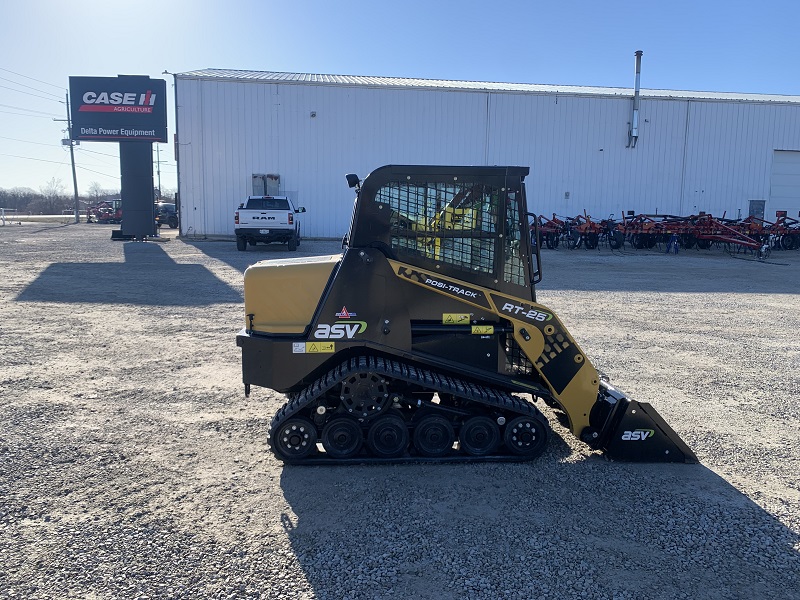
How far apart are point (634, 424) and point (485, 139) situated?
25.1 meters

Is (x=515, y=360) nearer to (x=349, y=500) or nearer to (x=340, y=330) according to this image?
(x=340, y=330)

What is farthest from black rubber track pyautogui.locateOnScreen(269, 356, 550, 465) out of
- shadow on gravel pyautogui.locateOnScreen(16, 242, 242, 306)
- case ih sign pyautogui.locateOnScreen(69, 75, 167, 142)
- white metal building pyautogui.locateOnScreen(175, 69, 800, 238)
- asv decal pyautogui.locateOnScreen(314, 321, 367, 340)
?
case ih sign pyautogui.locateOnScreen(69, 75, 167, 142)

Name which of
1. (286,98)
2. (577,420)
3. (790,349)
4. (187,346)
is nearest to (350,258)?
(577,420)

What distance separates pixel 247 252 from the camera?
70.9 ft

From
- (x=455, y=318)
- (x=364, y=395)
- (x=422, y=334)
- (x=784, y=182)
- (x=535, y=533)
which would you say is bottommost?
(x=535, y=533)

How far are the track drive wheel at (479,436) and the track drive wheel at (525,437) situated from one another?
9 centimetres

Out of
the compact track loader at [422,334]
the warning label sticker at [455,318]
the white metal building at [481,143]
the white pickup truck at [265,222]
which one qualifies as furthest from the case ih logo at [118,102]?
the warning label sticker at [455,318]

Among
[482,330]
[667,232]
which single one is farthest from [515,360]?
[667,232]

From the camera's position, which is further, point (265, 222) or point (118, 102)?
point (118, 102)

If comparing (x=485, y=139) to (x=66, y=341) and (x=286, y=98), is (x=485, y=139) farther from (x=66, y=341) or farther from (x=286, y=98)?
(x=66, y=341)

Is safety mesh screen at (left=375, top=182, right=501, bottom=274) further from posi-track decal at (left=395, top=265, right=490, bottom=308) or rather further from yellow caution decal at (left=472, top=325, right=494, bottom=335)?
yellow caution decal at (left=472, top=325, right=494, bottom=335)

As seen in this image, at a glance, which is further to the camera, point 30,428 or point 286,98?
point 286,98

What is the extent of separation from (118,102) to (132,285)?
56.9 feet

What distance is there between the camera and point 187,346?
7.90 metres
